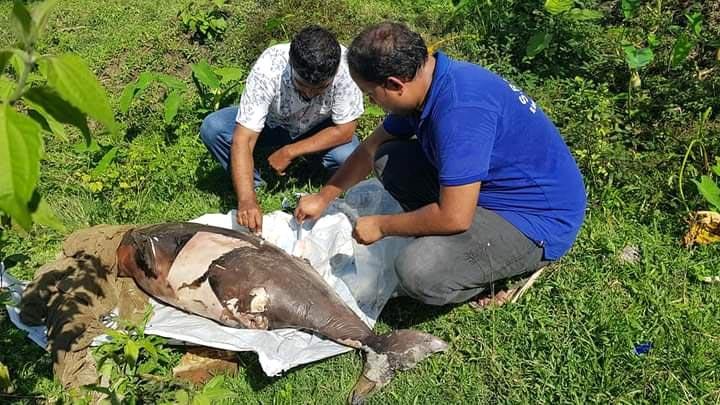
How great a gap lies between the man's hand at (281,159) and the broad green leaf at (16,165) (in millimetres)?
2752

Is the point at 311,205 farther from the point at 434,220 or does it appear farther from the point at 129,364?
the point at 129,364

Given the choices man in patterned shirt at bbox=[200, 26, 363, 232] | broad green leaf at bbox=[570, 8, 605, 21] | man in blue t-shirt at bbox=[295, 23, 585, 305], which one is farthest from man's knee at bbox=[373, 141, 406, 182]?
broad green leaf at bbox=[570, 8, 605, 21]

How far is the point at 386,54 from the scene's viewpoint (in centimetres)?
258

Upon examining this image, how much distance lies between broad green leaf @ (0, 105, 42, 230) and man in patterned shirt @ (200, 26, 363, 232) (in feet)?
7.46

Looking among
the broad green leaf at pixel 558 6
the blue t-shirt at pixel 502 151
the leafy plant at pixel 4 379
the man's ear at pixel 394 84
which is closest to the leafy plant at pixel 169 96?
the blue t-shirt at pixel 502 151

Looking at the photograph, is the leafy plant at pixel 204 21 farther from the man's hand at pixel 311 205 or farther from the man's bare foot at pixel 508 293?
the man's bare foot at pixel 508 293

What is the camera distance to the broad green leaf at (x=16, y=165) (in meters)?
1.10

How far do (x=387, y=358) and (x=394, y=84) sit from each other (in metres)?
1.14

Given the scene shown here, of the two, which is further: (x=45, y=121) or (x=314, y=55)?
(x=314, y=55)

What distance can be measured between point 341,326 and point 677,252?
1.70 metres

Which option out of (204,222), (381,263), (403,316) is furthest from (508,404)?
(204,222)

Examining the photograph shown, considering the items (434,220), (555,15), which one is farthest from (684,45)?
(434,220)

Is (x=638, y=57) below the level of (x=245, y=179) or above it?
above

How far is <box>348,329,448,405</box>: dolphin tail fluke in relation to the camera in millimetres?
2879
